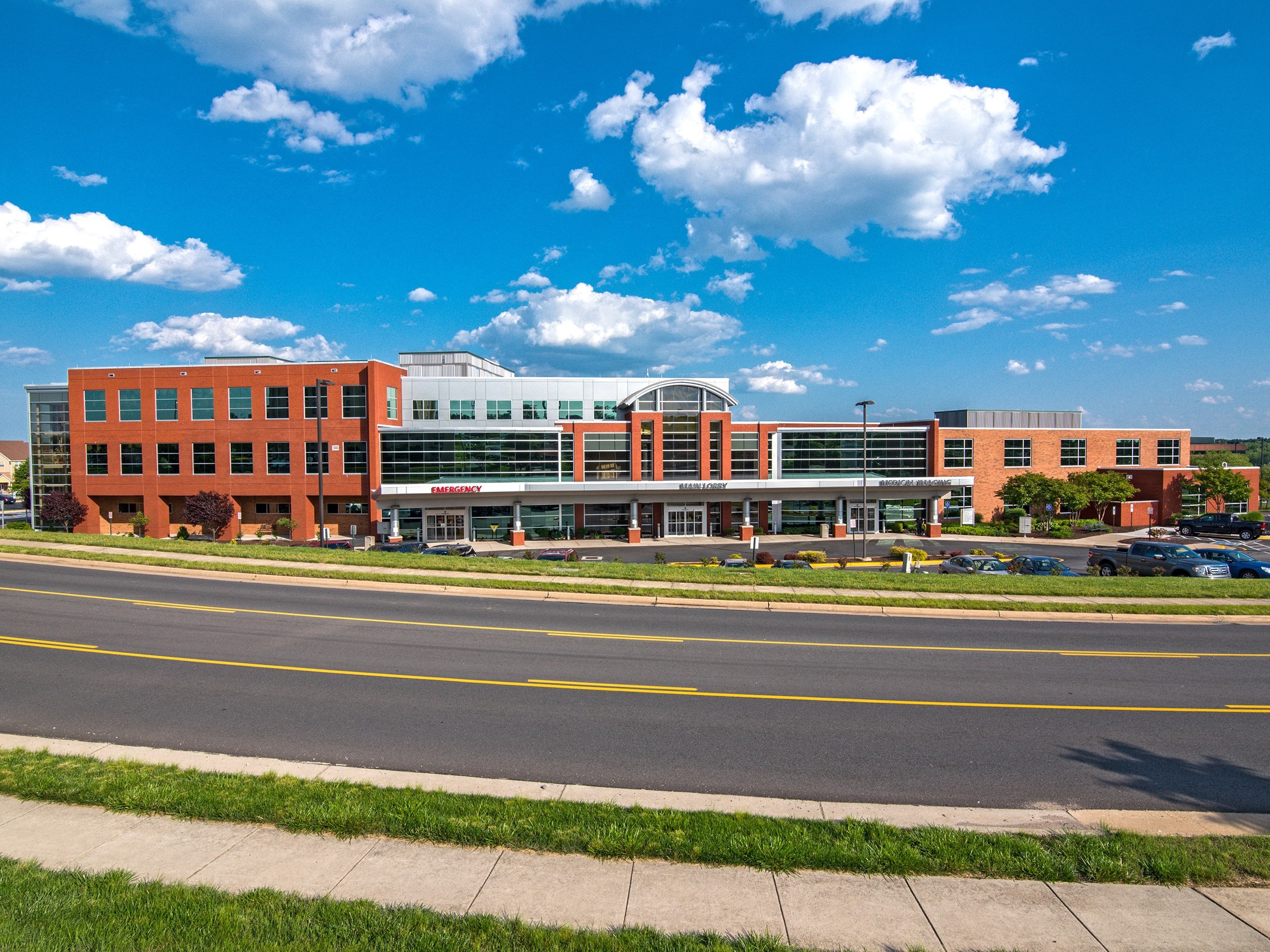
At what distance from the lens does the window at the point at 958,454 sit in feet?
189

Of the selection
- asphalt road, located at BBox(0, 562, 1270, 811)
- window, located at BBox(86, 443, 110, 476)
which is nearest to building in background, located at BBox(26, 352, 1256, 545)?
window, located at BBox(86, 443, 110, 476)

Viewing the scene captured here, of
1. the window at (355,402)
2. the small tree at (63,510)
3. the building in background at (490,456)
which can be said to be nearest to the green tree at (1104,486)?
the building in background at (490,456)

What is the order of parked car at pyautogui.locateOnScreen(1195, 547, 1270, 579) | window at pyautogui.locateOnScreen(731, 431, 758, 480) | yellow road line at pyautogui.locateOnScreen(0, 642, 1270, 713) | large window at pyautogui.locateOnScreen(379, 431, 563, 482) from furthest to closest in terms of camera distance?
window at pyautogui.locateOnScreen(731, 431, 758, 480) → large window at pyautogui.locateOnScreen(379, 431, 563, 482) → parked car at pyautogui.locateOnScreen(1195, 547, 1270, 579) → yellow road line at pyautogui.locateOnScreen(0, 642, 1270, 713)

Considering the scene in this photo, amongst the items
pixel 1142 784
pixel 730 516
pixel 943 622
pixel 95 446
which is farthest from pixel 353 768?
pixel 95 446

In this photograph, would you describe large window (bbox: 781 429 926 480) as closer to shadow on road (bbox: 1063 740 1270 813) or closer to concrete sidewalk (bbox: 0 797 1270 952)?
shadow on road (bbox: 1063 740 1270 813)

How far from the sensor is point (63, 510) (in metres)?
48.7

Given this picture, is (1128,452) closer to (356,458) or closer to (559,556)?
(559,556)

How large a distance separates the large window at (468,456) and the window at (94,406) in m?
23.2

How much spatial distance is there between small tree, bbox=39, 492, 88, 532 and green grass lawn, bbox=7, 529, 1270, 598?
3330 centimetres

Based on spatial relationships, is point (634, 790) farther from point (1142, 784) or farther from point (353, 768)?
point (1142, 784)

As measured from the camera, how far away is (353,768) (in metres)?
7.57

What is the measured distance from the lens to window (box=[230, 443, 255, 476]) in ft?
163

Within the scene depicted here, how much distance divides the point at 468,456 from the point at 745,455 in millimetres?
22514

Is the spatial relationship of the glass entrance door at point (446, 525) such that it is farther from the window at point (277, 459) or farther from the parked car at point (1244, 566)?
the parked car at point (1244, 566)
